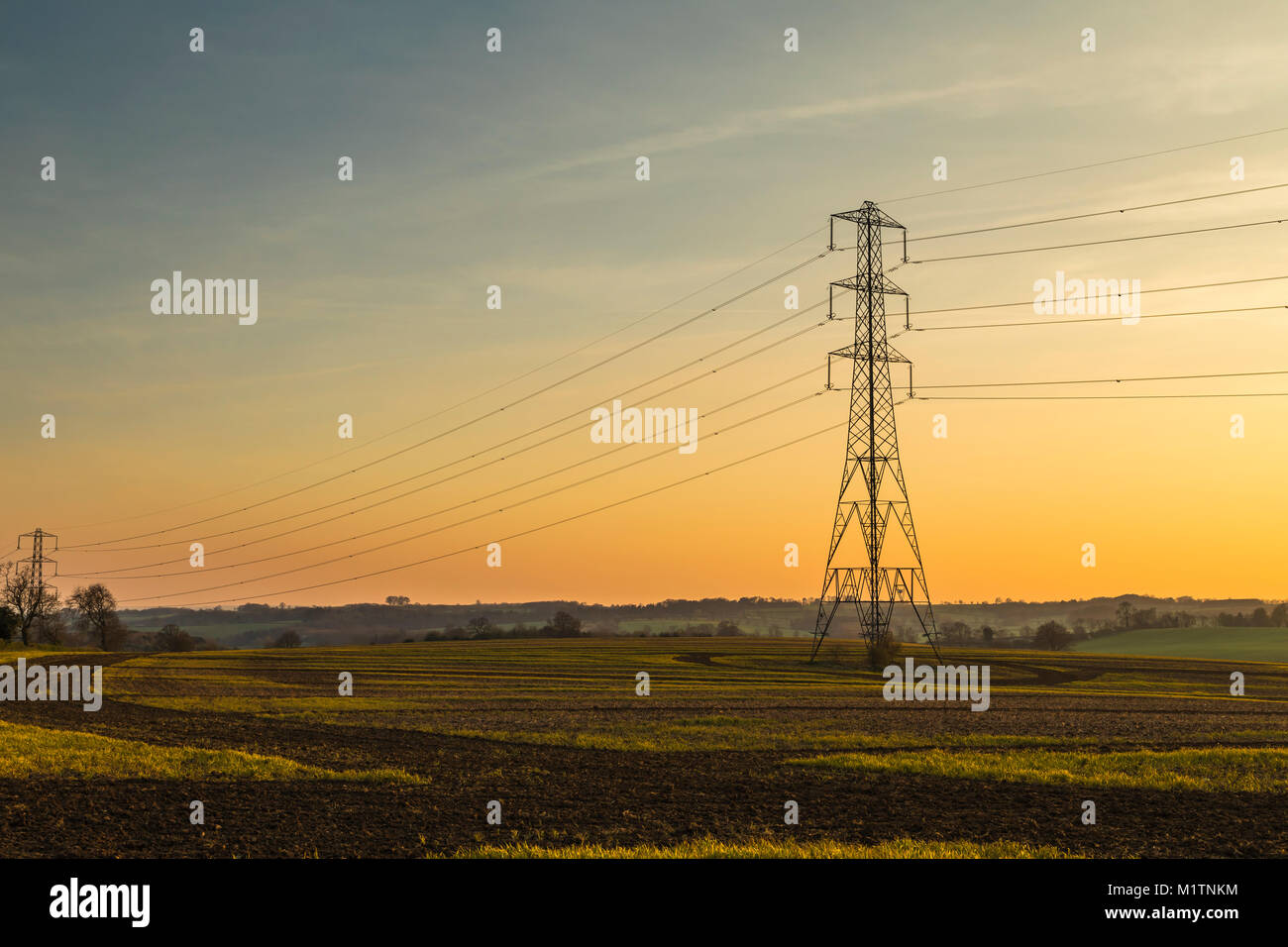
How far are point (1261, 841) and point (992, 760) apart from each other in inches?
503

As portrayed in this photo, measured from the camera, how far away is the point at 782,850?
18016mm

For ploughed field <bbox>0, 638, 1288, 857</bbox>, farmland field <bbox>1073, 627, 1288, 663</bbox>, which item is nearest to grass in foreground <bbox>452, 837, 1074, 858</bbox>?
ploughed field <bbox>0, 638, 1288, 857</bbox>

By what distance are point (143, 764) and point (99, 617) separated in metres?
171

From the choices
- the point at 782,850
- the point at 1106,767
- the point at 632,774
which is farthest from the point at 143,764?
the point at 1106,767

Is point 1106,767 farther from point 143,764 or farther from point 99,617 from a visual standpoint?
point 99,617

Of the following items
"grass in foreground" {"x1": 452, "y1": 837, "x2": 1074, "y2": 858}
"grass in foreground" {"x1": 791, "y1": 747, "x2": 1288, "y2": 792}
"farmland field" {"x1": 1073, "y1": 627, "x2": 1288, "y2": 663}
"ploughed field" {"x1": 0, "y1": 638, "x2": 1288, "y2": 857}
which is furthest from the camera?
"farmland field" {"x1": 1073, "y1": 627, "x2": 1288, "y2": 663}

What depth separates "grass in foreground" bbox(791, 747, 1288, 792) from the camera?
2833 centimetres

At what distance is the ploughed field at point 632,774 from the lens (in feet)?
65.5

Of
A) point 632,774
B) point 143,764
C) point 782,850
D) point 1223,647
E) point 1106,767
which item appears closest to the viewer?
point 782,850

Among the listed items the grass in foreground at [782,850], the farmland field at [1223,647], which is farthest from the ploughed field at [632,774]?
the farmland field at [1223,647]

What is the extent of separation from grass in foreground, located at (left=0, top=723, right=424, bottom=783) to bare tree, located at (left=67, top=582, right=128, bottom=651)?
524 feet

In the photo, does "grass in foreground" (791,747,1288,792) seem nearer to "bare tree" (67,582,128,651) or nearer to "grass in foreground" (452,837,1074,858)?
"grass in foreground" (452,837,1074,858)

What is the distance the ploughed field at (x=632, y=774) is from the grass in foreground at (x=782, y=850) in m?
0.11

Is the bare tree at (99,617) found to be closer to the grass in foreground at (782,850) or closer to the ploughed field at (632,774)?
the ploughed field at (632,774)
